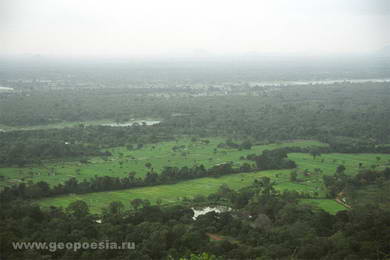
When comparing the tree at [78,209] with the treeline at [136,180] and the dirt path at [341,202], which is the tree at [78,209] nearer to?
the treeline at [136,180]

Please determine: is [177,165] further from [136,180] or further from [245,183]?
[245,183]

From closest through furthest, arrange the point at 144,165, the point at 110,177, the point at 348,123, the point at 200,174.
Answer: the point at 110,177 → the point at 200,174 → the point at 144,165 → the point at 348,123

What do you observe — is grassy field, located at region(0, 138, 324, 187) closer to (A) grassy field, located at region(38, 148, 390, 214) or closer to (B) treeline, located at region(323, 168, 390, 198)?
(A) grassy field, located at region(38, 148, 390, 214)

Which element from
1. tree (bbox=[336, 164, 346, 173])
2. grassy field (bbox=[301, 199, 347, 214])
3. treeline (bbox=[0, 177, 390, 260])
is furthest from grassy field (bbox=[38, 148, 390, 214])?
treeline (bbox=[0, 177, 390, 260])

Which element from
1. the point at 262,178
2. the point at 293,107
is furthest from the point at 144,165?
the point at 293,107

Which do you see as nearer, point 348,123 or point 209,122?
point 348,123

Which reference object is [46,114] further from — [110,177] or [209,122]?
[110,177]
